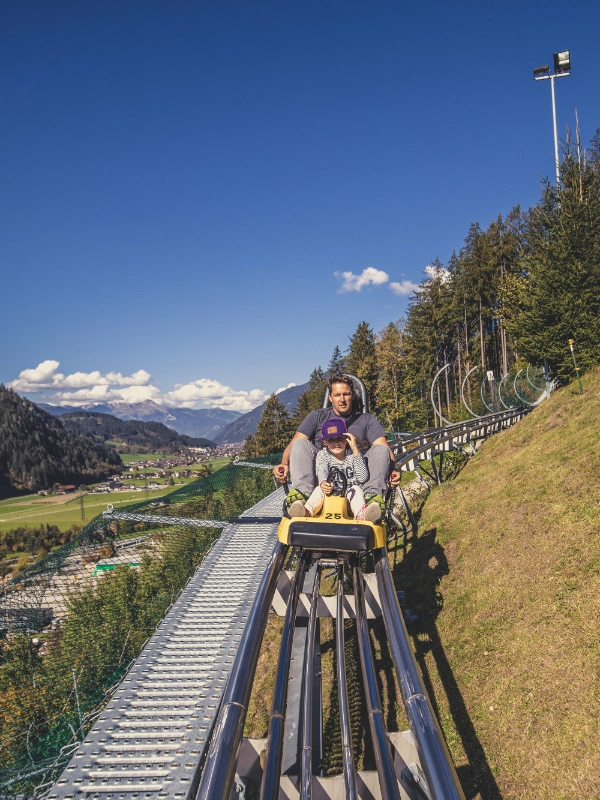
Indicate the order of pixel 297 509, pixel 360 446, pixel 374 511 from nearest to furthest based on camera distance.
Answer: pixel 374 511, pixel 297 509, pixel 360 446

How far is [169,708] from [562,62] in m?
26.8

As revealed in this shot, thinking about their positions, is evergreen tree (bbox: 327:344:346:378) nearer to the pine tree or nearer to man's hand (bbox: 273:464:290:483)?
the pine tree

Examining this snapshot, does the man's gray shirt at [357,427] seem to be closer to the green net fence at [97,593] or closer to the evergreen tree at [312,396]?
the green net fence at [97,593]

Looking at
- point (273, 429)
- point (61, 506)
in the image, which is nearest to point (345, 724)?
point (273, 429)

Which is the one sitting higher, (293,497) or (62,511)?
(293,497)

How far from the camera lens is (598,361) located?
1218cm

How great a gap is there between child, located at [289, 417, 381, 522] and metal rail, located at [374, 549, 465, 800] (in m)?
1.19

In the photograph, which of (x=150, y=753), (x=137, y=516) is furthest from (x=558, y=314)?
(x=150, y=753)

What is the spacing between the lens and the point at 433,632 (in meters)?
4.31

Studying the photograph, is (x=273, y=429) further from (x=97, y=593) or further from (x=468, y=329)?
(x=97, y=593)

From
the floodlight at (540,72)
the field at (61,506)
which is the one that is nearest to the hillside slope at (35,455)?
the field at (61,506)

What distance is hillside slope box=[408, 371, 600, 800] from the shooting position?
109 inches

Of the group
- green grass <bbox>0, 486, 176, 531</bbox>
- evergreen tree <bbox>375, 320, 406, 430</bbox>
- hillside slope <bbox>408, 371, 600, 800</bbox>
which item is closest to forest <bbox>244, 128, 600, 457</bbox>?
evergreen tree <bbox>375, 320, 406, 430</bbox>

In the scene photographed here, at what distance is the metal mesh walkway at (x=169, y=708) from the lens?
259 cm
